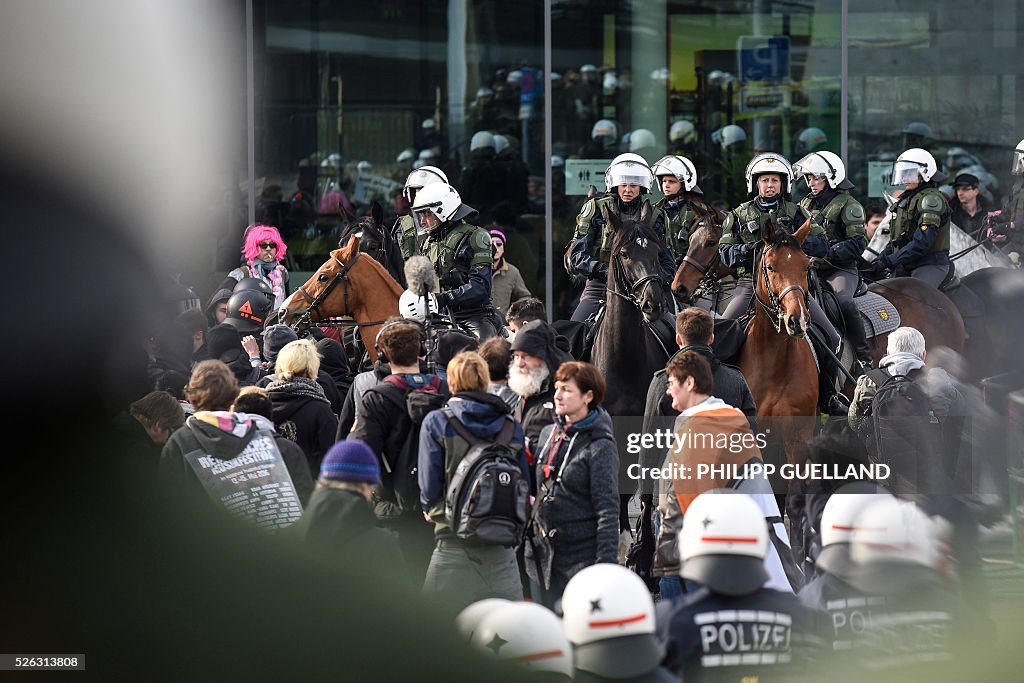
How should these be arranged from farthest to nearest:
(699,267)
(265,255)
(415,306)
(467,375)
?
1. (265,255)
2. (699,267)
3. (415,306)
4. (467,375)

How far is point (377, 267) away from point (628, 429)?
2666 mm

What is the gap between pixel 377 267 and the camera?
10414 mm

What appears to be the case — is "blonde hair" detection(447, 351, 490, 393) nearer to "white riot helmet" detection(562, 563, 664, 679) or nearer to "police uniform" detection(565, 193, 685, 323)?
"white riot helmet" detection(562, 563, 664, 679)

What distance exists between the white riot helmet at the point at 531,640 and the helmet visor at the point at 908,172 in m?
9.41

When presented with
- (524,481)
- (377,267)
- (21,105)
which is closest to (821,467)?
(524,481)

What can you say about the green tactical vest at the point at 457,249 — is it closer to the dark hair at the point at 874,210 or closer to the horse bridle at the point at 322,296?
the horse bridle at the point at 322,296

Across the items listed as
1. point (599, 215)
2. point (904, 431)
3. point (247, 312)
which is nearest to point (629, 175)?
point (599, 215)

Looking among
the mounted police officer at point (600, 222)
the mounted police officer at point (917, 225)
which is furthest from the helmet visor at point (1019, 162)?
the mounted police officer at point (600, 222)

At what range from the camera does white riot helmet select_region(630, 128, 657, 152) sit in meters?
16.2

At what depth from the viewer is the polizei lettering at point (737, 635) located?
12.7 ft

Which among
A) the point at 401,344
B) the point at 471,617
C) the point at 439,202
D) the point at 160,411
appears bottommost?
the point at 471,617

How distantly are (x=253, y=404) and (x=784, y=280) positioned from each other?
4.09 meters

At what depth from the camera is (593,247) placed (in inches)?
417

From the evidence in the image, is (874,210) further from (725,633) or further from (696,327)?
(725,633)
